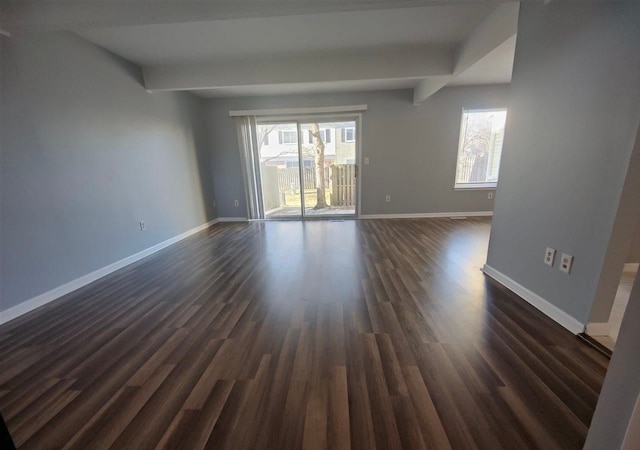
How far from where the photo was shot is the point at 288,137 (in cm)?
498

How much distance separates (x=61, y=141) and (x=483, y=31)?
13.7ft

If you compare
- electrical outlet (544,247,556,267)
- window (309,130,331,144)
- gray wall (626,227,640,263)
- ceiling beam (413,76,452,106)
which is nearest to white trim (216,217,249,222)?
window (309,130,331,144)

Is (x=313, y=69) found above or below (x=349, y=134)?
above

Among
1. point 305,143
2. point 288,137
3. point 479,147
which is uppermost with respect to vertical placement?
point 288,137

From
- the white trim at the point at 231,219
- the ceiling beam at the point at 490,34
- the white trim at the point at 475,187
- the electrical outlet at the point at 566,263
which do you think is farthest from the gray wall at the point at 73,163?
the white trim at the point at 475,187

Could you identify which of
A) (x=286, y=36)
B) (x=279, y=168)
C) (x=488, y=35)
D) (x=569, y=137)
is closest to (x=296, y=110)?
(x=279, y=168)

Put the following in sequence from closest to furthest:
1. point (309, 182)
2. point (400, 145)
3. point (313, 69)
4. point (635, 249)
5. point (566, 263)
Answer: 1. point (566, 263)
2. point (635, 249)
3. point (313, 69)
4. point (400, 145)
5. point (309, 182)

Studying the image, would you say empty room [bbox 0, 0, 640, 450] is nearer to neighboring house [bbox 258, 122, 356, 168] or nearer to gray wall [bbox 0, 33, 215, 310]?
gray wall [bbox 0, 33, 215, 310]

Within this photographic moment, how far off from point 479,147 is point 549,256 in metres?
3.86

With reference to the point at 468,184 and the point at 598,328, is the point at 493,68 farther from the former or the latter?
the point at 598,328

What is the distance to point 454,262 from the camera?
279cm

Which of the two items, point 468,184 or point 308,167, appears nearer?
point 468,184

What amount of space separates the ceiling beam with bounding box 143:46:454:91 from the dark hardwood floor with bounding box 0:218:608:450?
2.48 metres

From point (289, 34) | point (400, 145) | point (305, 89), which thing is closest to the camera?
point (289, 34)
